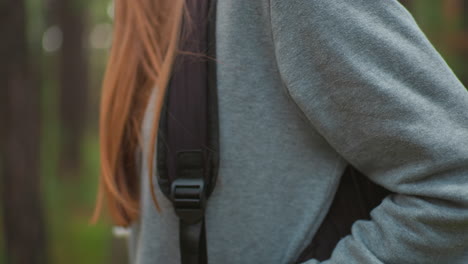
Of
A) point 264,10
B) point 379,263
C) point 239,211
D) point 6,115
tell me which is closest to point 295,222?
point 239,211

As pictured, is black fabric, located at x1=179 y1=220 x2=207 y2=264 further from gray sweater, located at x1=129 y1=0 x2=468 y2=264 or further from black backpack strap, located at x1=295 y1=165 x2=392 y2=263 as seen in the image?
black backpack strap, located at x1=295 y1=165 x2=392 y2=263

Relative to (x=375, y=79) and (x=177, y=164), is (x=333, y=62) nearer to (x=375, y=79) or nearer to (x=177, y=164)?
(x=375, y=79)

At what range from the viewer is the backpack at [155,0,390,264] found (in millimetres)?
1112

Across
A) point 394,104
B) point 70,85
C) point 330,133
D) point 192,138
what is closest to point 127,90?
point 192,138

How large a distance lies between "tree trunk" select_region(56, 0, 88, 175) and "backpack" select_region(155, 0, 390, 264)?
1169 cm

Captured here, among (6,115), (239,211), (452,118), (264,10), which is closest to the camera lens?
(452,118)

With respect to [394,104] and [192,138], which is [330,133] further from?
[192,138]

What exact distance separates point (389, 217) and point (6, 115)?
446 centimetres

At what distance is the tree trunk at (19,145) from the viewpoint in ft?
14.4

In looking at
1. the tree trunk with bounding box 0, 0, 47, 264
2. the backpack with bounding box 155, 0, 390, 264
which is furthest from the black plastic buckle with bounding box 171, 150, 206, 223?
the tree trunk with bounding box 0, 0, 47, 264

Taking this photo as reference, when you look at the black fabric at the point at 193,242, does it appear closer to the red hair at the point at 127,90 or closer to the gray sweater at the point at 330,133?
the gray sweater at the point at 330,133

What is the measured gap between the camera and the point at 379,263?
1.00 meters

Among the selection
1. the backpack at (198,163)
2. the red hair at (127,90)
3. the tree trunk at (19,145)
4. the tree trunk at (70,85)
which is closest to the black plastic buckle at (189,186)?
the backpack at (198,163)

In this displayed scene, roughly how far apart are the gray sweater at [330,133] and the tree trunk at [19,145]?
3.86 m
